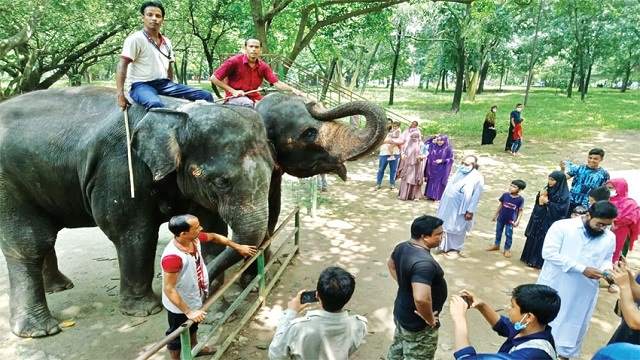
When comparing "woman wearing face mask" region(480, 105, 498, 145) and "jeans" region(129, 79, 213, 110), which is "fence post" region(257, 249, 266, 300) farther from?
"woman wearing face mask" region(480, 105, 498, 145)

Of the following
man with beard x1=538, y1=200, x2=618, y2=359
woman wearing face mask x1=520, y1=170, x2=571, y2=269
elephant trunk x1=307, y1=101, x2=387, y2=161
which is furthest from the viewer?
woman wearing face mask x1=520, y1=170, x2=571, y2=269

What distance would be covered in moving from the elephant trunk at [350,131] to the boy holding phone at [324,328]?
8.35 feet

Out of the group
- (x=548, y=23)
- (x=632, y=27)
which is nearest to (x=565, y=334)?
(x=548, y=23)

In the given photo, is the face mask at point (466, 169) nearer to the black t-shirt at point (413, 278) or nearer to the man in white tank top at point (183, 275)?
the black t-shirt at point (413, 278)

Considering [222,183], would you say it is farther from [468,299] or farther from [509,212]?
[509,212]

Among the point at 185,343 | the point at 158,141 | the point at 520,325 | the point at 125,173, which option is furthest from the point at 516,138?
the point at 185,343

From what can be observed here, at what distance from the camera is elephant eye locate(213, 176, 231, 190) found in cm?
407

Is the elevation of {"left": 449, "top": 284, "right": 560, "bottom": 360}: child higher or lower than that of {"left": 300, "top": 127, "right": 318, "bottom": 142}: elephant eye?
lower

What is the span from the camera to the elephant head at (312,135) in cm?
498

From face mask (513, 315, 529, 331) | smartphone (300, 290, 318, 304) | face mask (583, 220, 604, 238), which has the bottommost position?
smartphone (300, 290, 318, 304)

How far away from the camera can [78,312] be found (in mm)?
4957

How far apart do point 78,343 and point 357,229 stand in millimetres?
4750

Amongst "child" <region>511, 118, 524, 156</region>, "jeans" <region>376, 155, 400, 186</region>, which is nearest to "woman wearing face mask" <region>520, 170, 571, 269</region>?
"jeans" <region>376, 155, 400, 186</region>

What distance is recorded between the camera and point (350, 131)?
5.11 metres
